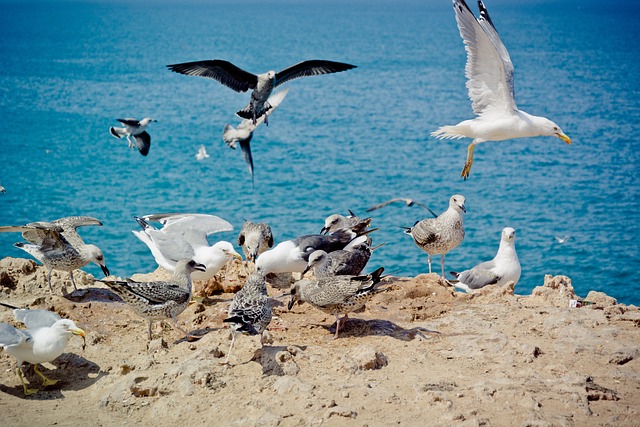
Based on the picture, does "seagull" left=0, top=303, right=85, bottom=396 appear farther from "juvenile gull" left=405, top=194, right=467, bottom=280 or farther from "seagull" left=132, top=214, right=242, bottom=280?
"juvenile gull" left=405, top=194, right=467, bottom=280

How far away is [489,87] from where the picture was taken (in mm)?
7875

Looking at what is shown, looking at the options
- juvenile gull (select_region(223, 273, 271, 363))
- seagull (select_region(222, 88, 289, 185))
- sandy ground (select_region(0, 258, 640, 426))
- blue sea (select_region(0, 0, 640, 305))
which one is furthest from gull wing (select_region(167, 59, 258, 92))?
juvenile gull (select_region(223, 273, 271, 363))

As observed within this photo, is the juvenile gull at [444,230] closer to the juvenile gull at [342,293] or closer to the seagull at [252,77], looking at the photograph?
the seagull at [252,77]

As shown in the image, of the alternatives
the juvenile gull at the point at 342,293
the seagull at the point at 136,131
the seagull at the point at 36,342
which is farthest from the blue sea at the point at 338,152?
the seagull at the point at 36,342

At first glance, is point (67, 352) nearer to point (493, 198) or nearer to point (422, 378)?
point (422, 378)

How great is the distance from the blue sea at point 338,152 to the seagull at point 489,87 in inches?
96.7

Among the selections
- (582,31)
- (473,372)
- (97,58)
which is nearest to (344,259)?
(473,372)

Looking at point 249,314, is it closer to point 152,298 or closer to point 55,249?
point 152,298

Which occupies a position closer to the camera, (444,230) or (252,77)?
(444,230)

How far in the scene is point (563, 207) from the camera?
19.7m

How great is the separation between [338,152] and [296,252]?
1737 centimetres

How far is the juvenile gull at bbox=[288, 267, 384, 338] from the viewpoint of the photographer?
6004mm

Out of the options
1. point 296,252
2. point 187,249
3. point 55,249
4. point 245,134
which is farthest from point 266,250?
point 245,134

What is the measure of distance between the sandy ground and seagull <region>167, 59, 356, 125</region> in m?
2.67
